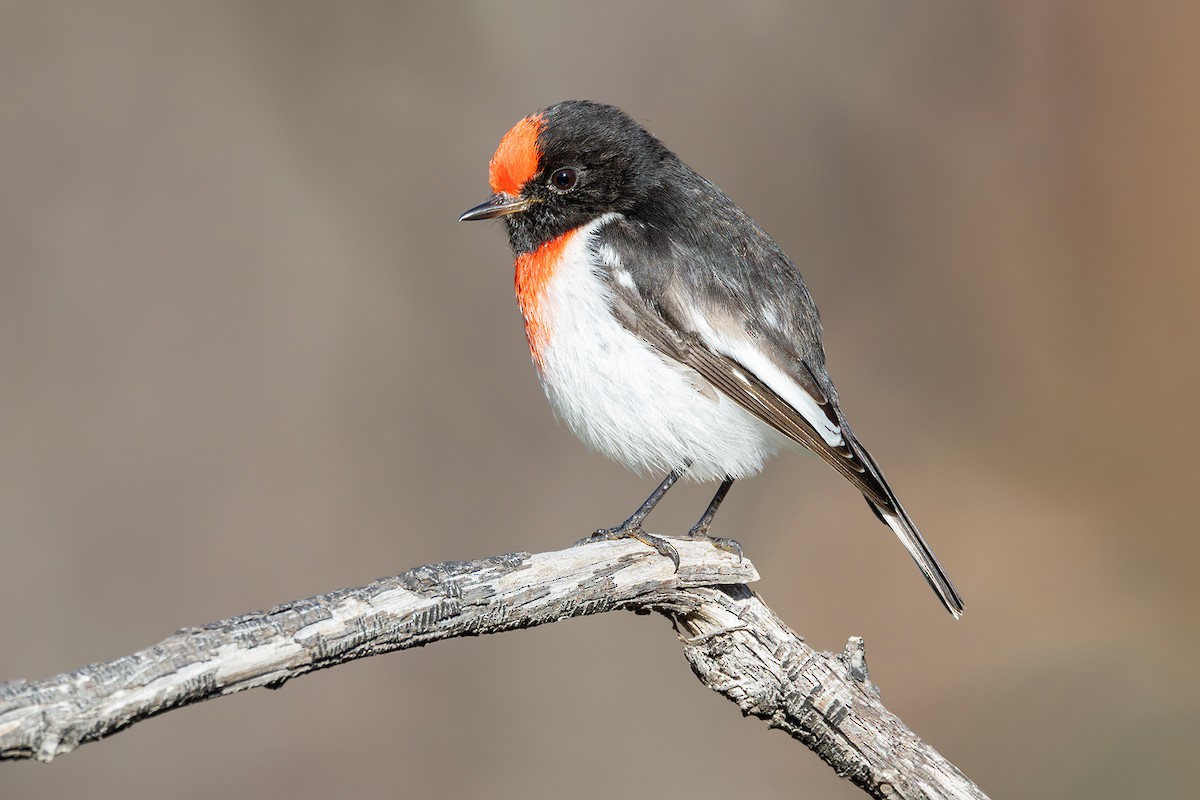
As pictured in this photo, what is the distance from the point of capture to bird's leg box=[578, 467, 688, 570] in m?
2.90

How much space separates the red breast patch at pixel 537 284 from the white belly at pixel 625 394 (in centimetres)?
2

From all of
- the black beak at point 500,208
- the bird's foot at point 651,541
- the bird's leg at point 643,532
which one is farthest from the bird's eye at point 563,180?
the bird's foot at point 651,541

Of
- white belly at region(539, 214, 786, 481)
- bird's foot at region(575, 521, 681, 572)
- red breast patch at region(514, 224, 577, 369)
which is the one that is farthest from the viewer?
red breast patch at region(514, 224, 577, 369)

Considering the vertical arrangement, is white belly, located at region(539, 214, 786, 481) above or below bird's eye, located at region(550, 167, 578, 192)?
below

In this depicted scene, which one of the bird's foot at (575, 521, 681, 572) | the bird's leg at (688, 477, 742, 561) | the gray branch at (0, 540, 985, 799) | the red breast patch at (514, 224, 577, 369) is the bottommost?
the gray branch at (0, 540, 985, 799)

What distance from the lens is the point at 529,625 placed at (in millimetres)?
2588

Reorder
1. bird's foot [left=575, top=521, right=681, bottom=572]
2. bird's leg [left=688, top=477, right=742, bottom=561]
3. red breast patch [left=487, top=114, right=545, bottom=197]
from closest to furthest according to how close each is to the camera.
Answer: bird's foot [left=575, top=521, right=681, bottom=572] < bird's leg [left=688, top=477, right=742, bottom=561] < red breast patch [left=487, top=114, right=545, bottom=197]

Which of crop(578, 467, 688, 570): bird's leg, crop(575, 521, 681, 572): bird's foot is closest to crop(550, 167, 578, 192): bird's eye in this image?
crop(578, 467, 688, 570): bird's leg

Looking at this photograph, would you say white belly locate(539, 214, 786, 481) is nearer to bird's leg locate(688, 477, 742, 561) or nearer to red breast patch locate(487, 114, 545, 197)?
bird's leg locate(688, 477, 742, 561)

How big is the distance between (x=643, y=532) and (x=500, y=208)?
1.31 m

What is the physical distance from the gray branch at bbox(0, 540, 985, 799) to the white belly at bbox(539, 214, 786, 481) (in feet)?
1.27

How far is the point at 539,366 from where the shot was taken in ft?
11.3

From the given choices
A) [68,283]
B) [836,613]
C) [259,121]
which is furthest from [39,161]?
[836,613]

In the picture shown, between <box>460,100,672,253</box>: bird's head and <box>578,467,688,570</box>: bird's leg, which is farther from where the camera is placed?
<box>460,100,672,253</box>: bird's head
